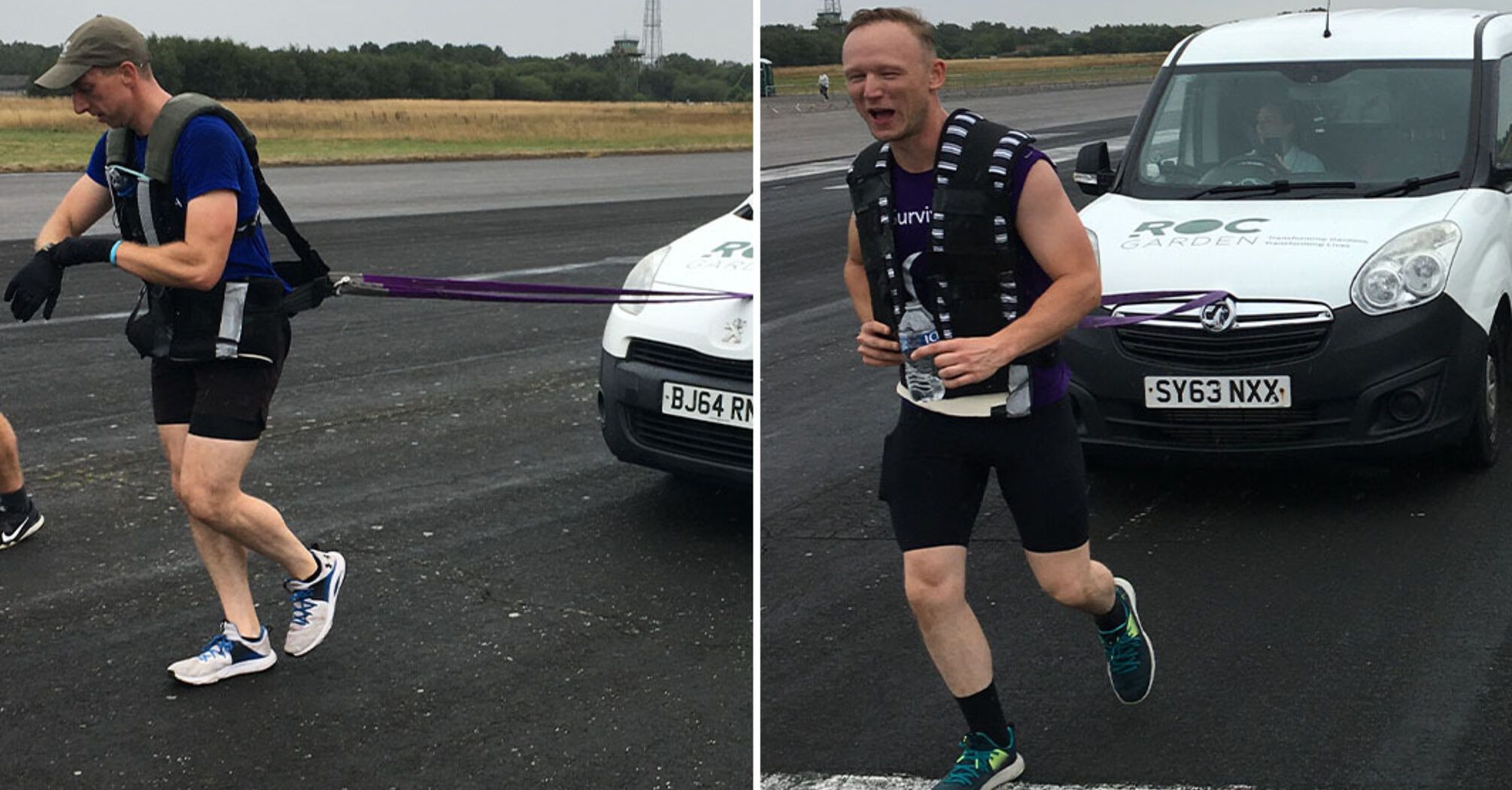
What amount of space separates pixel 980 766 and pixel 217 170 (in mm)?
2267

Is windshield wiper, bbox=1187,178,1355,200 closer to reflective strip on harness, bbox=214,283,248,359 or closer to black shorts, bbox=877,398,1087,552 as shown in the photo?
black shorts, bbox=877,398,1087,552

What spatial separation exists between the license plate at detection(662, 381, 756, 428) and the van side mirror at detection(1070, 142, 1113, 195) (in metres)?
2.13

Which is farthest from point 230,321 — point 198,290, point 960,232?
point 960,232

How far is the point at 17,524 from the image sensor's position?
6070 mm

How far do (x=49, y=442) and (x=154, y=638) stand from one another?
3.14 m

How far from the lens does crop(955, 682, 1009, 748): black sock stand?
143 inches

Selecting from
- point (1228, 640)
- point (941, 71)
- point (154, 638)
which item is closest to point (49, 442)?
point (154, 638)

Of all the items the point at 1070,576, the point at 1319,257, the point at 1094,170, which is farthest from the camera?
the point at 1094,170

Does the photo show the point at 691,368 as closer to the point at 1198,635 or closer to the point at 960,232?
the point at 1198,635

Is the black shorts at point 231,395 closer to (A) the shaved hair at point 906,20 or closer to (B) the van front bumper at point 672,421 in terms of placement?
(B) the van front bumper at point 672,421

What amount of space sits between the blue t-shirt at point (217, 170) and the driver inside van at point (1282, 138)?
14.0 feet

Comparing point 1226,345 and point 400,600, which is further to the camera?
point 1226,345

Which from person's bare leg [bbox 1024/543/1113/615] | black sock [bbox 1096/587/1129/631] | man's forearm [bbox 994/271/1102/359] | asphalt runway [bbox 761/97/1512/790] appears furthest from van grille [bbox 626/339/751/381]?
man's forearm [bbox 994/271/1102/359]

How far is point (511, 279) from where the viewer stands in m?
14.2
